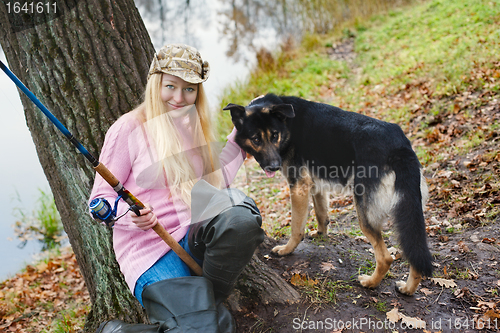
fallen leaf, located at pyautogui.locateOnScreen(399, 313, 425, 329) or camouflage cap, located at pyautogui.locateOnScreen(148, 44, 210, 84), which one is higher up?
camouflage cap, located at pyautogui.locateOnScreen(148, 44, 210, 84)

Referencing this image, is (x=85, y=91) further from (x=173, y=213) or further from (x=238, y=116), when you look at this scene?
(x=238, y=116)

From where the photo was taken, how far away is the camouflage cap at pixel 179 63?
7.09 ft

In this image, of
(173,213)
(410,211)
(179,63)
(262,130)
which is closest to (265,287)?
(173,213)

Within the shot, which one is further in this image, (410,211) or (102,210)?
(410,211)

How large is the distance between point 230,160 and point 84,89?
4.30 feet

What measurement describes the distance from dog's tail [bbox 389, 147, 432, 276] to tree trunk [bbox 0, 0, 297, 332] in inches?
39.7

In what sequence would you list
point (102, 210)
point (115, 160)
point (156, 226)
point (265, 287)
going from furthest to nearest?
point (265, 287) → point (115, 160) → point (156, 226) → point (102, 210)

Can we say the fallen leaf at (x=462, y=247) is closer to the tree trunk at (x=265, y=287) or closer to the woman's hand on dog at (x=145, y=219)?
the tree trunk at (x=265, y=287)

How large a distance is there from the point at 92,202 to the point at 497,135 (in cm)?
529

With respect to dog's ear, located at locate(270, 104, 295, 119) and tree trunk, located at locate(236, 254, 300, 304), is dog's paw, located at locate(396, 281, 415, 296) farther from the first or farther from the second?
dog's ear, located at locate(270, 104, 295, 119)

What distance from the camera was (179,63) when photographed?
7.12 feet

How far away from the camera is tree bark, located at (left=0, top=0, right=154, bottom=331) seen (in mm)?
2494

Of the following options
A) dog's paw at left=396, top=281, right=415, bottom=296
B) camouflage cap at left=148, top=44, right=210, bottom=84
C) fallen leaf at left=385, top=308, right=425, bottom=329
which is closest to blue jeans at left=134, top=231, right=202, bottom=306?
camouflage cap at left=148, top=44, right=210, bottom=84

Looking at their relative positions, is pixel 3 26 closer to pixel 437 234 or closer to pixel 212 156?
pixel 212 156
